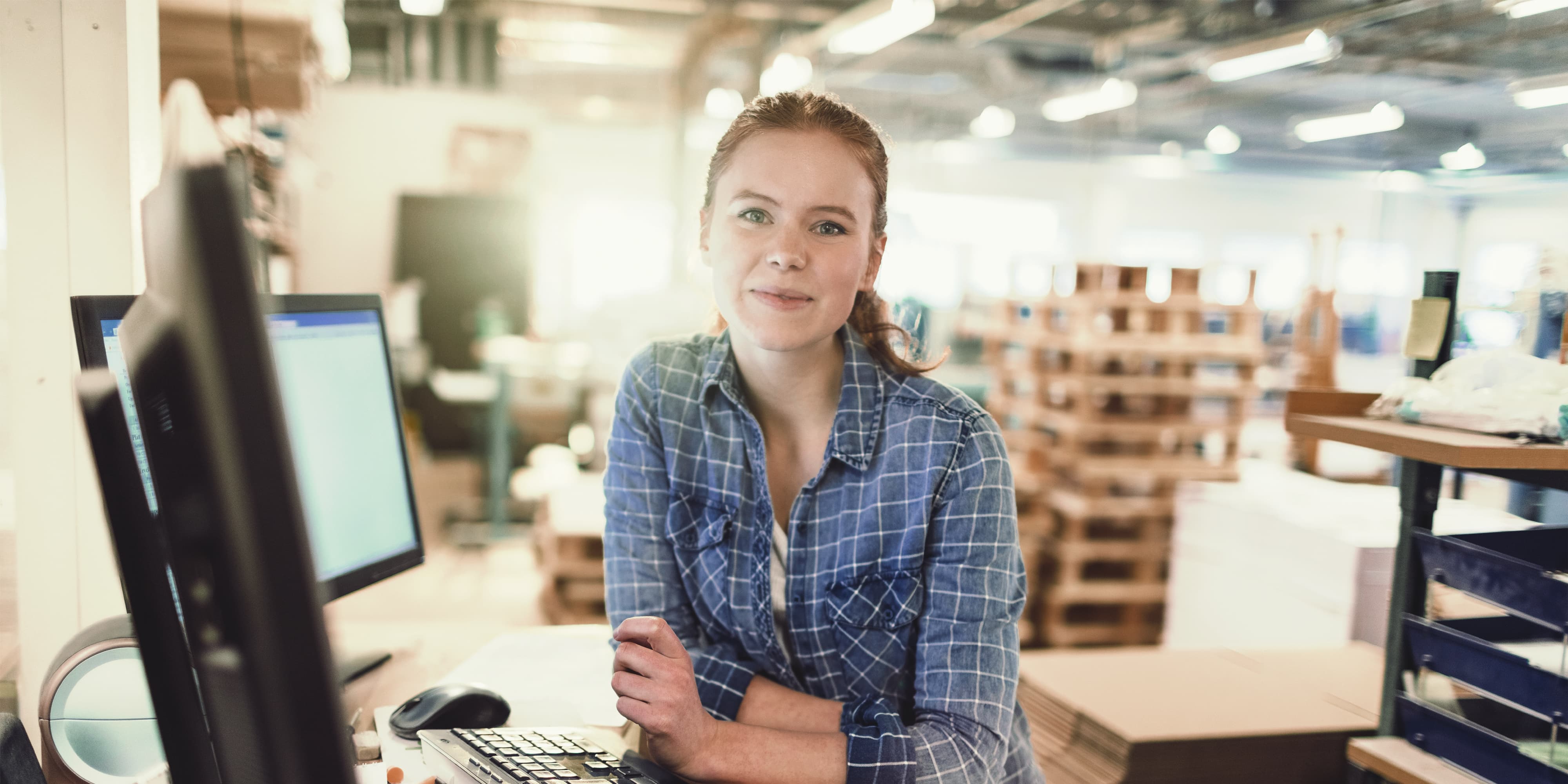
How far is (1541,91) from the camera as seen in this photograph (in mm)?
3523

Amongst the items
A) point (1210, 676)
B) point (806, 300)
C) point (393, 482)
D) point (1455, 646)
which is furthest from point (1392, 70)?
point (393, 482)

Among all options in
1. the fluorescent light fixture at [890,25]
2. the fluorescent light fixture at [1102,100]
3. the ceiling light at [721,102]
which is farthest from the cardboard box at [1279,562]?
the ceiling light at [721,102]

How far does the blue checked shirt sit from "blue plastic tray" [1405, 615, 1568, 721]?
0.71 meters

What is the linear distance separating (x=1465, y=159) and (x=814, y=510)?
435cm

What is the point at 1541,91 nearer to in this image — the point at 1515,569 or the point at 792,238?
the point at 1515,569

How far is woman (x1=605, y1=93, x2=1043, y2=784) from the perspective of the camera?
1293 mm

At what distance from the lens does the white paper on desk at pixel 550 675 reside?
134 centimetres

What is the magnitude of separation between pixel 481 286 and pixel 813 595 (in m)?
7.92

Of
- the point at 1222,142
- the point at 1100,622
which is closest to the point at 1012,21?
the point at 1222,142

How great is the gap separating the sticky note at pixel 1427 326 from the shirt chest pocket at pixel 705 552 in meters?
1.28

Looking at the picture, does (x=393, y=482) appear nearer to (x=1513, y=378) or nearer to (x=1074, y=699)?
(x=1074, y=699)

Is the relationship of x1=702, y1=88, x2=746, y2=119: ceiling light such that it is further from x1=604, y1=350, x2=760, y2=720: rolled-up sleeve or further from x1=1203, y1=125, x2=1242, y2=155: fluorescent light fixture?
x1=604, y1=350, x2=760, y2=720: rolled-up sleeve

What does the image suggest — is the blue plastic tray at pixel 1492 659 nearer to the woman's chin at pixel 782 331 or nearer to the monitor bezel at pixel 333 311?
the woman's chin at pixel 782 331

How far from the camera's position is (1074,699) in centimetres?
221
